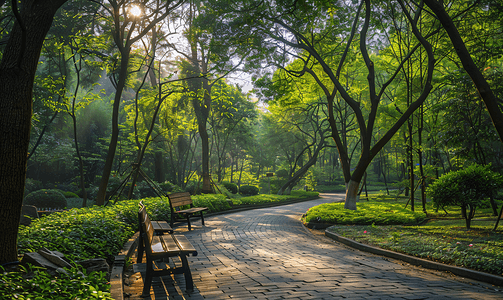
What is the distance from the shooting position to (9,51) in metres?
4.08

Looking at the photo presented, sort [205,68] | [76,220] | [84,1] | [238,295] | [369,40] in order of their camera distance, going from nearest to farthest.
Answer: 1. [238,295]
2. [76,220]
3. [84,1]
4. [369,40]
5. [205,68]

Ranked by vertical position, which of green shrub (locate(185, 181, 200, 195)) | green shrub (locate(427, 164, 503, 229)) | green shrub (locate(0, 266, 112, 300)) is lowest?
green shrub (locate(185, 181, 200, 195))

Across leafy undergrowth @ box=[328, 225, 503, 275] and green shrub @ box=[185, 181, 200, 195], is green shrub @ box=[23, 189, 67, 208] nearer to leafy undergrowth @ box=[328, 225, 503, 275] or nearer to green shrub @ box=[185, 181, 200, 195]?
green shrub @ box=[185, 181, 200, 195]

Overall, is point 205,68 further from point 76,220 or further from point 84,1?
point 76,220

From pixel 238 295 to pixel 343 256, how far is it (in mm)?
3296

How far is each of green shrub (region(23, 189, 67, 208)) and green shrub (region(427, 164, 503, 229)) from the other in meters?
18.4

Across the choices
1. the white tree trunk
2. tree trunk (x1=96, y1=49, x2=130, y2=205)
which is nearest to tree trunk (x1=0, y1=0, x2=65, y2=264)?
tree trunk (x1=96, y1=49, x2=130, y2=205)

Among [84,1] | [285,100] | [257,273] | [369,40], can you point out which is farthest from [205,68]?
[257,273]

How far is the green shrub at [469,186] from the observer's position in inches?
316

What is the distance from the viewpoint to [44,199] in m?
17.1

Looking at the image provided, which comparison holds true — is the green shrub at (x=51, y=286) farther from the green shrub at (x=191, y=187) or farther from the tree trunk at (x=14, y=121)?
the green shrub at (x=191, y=187)

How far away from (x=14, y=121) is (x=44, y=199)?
626 inches

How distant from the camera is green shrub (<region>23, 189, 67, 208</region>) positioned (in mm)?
16906

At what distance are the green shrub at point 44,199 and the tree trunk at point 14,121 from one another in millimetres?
15560
